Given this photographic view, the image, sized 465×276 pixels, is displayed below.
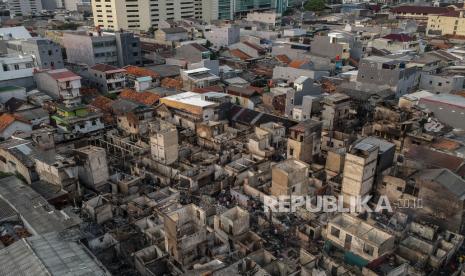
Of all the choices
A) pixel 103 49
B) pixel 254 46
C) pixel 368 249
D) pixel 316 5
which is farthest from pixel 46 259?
pixel 316 5

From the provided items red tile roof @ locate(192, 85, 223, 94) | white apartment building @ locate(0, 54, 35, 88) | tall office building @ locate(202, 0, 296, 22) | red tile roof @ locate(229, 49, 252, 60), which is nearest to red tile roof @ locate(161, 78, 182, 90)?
red tile roof @ locate(192, 85, 223, 94)

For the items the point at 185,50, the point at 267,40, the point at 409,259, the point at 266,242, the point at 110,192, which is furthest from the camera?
the point at 267,40

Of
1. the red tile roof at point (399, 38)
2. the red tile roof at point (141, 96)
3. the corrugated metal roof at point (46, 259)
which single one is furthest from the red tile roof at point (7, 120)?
the red tile roof at point (399, 38)

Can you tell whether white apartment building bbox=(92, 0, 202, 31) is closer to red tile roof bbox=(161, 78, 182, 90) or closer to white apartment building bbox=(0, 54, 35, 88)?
red tile roof bbox=(161, 78, 182, 90)

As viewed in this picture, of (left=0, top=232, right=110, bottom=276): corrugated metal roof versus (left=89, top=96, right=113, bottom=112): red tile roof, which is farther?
(left=89, top=96, right=113, bottom=112): red tile roof

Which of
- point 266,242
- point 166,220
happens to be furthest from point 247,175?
point 166,220

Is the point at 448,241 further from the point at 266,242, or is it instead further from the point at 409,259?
the point at 266,242
